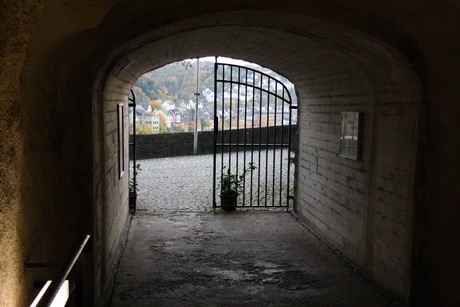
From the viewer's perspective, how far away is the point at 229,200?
9297 millimetres

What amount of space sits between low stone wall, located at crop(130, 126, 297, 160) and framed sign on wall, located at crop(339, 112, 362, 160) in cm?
1135

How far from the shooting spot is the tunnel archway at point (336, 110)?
4574 millimetres

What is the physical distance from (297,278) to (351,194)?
4.33ft

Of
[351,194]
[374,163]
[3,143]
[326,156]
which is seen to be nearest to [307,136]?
[326,156]

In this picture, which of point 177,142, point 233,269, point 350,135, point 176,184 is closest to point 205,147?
point 177,142

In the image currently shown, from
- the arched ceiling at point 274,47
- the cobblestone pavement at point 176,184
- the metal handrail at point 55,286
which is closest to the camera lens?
the metal handrail at point 55,286

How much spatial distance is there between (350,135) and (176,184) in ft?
23.4

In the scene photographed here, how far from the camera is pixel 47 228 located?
12.4 ft

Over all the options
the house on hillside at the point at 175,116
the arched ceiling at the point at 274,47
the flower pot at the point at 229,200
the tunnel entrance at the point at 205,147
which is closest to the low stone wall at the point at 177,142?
the tunnel entrance at the point at 205,147

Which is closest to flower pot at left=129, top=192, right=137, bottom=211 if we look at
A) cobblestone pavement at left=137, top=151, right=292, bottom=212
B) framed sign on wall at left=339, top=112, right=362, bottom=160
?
cobblestone pavement at left=137, top=151, right=292, bottom=212

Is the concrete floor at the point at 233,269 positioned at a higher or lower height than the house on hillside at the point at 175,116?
lower

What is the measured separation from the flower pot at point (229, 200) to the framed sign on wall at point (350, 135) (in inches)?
129

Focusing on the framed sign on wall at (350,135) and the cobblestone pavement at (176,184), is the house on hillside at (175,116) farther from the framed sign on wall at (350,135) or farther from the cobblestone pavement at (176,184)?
the framed sign on wall at (350,135)

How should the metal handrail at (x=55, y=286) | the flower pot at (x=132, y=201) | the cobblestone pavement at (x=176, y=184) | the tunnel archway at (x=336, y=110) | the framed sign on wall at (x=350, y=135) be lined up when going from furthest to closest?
the cobblestone pavement at (x=176, y=184), the flower pot at (x=132, y=201), the framed sign on wall at (x=350, y=135), the tunnel archway at (x=336, y=110), the metal handrail at (x=55, y=286)
